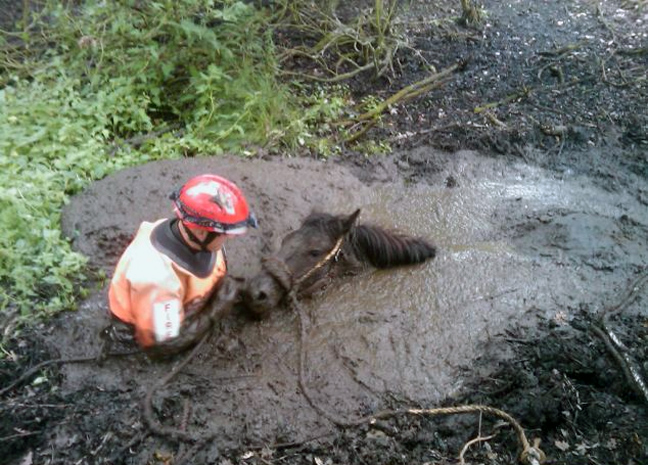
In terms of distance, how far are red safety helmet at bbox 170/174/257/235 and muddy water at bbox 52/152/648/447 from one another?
97 cm

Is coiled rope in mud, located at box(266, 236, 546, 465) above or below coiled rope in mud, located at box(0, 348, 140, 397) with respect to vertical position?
above

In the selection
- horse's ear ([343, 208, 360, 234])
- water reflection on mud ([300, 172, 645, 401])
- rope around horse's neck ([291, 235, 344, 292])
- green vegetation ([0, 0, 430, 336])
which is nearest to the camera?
water reflection on mud ([300, 172, 645, 401])

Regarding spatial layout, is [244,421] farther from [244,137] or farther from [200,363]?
[244,137]

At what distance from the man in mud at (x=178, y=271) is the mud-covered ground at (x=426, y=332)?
0.25 metres

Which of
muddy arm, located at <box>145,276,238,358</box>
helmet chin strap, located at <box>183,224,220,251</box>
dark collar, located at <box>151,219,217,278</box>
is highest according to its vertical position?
helmet chin strap, located at <box>183,224,220,251</box>

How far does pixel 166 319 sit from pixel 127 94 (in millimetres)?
3674

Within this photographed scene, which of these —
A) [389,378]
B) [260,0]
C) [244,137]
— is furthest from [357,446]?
[260,0]

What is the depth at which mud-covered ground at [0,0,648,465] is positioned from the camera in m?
3.49

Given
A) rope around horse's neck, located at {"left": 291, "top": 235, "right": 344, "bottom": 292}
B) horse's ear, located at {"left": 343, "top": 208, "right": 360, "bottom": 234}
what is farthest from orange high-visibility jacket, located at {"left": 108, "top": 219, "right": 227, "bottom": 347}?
horse's ear, located at {"left": 343, "top": 208, "right": 360, "bottom": 234}

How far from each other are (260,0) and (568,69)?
14.7 ft

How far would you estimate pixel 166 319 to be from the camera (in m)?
3.49

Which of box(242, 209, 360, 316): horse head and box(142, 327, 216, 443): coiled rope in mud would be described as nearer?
box(142, 327, 216, 443): coiled rope in mud

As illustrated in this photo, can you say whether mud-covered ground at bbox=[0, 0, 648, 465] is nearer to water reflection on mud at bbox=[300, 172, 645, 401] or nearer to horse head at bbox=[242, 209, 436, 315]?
water reflection on mud at bbox=[300, 172, 645, 401]

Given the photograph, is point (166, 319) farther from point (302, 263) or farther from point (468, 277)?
point (468, 277)
